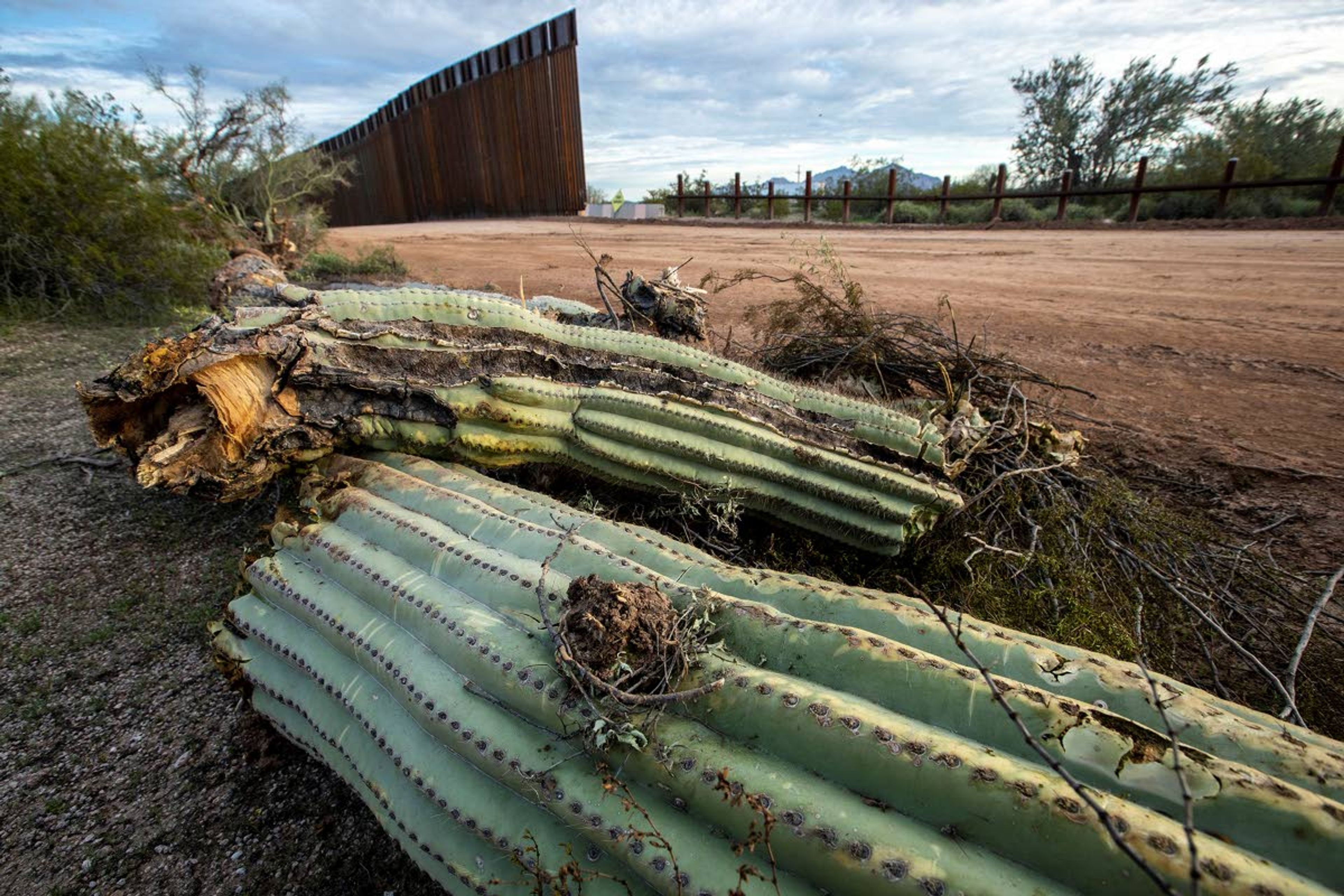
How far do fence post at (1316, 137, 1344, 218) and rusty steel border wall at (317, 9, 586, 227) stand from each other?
61.0ft

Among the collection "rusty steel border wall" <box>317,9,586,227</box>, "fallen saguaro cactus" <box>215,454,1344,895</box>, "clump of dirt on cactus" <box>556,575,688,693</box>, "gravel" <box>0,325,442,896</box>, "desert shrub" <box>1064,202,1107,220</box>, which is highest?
"rusty steel border wall" <box>317,9,586,227</box>

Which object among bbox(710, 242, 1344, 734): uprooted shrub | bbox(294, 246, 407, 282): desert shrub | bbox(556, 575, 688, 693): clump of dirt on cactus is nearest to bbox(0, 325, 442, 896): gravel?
bbox(556, 575, 688, 693): clump of dirt on cactus

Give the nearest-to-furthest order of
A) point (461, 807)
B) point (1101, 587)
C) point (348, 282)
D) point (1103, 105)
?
point (461, 807), point (1101, 587), point (348, 282), point (1103, 105)

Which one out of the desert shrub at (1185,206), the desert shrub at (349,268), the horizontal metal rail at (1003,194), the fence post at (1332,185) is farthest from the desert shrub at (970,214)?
the desert shrub at (349,268)

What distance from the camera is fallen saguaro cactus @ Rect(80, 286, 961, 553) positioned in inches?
98.3

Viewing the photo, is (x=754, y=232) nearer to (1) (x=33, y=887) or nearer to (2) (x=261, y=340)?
(2) (x=261, y=340)

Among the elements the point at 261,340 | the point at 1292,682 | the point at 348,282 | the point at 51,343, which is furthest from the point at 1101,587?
the point at 348,282

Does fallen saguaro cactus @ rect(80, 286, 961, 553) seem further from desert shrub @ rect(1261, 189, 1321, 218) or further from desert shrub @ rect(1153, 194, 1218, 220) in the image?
desert shrub @ rect(1153, 194, 1218, 220)

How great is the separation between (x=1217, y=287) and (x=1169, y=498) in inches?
237

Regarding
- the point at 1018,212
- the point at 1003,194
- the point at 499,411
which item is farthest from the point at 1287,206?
the point at 499,411

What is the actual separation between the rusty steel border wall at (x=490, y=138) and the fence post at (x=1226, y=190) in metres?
17.1

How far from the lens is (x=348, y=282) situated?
30.0 ft

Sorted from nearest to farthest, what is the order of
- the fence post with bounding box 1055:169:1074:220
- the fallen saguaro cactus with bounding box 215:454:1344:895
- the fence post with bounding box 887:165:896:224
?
the fallen saguaro cactus with bounding box 215:454:1344:895, the fence post with bounding box 1055:169:1074:220, the fence post with bounding box 887:165:896:224

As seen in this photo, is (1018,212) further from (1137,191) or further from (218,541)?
(218,541)
